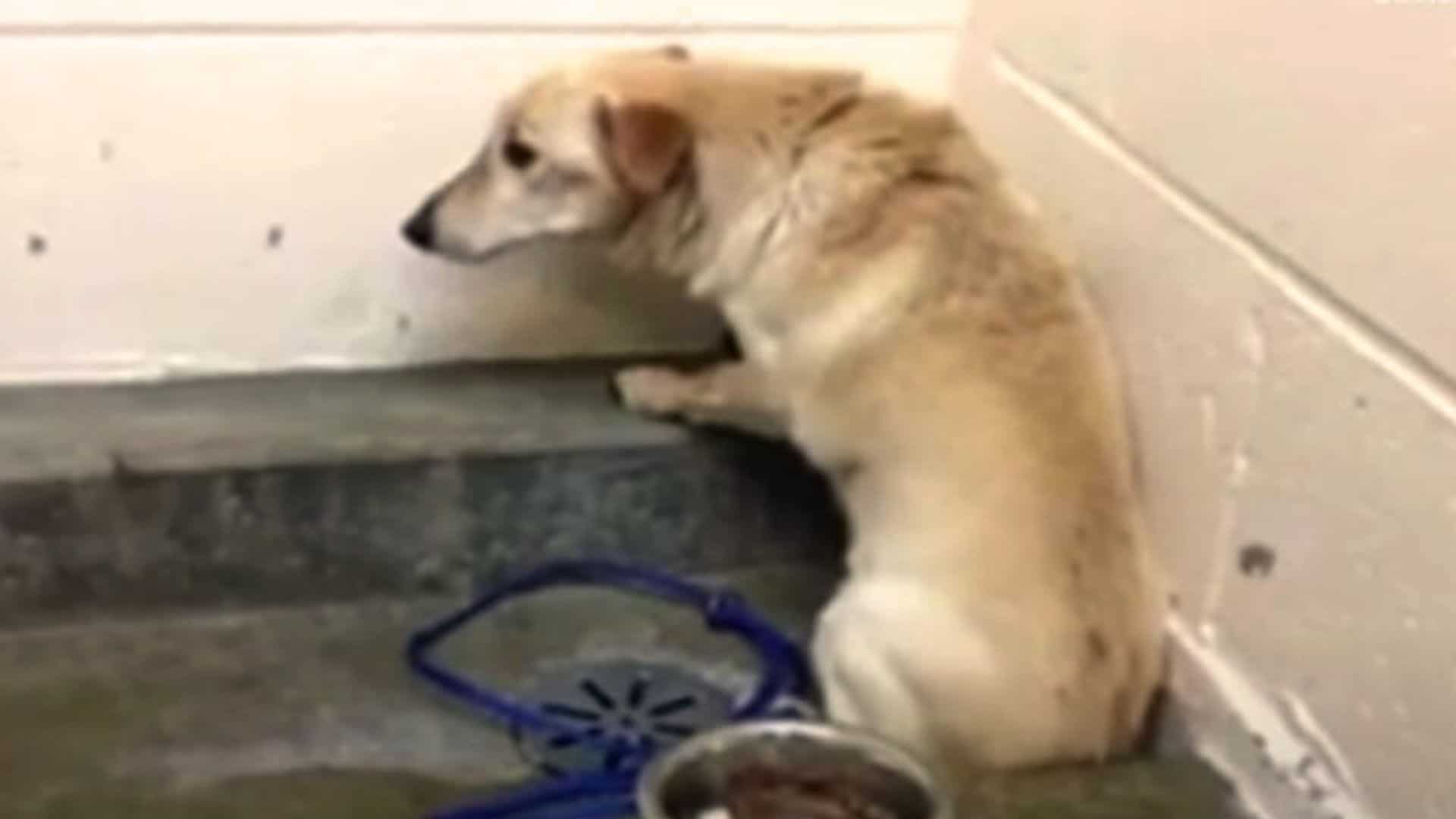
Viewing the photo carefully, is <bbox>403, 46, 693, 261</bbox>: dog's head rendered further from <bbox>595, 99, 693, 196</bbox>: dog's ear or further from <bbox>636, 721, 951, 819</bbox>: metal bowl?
<bbox>636, 721, 951, 819</bbox>: metal bowl

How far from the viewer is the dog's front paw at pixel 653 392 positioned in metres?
2.72

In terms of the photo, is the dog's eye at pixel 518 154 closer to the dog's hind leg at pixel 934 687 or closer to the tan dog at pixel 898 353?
the tan dog at pixel 898 353

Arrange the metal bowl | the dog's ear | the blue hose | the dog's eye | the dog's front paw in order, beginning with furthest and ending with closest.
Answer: the dog's front paw < the dog's eye < the dog's ear < the blue hose < the metal bowl

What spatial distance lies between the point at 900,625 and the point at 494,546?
Result: 2.00 feet

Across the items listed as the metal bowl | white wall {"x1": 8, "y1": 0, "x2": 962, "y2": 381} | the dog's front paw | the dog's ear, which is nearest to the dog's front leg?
the dog's front paw

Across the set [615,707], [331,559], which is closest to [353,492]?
[331,559]

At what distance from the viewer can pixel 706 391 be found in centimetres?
267

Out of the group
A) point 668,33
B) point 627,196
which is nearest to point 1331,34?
point 627,196

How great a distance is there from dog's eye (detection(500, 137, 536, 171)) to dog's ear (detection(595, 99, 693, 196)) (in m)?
0.11

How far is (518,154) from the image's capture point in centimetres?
248

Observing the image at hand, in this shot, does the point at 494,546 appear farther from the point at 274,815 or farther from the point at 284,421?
the point at 274,815

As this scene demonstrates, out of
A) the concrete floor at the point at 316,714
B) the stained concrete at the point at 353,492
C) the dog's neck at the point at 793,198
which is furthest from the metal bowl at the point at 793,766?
the stained concrete at the point at 353,492

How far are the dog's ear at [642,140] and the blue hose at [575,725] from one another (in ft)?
Answer: 1.73

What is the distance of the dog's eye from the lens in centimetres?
246
